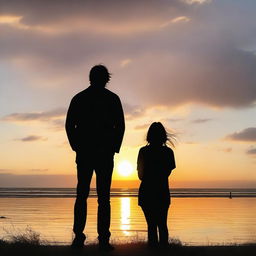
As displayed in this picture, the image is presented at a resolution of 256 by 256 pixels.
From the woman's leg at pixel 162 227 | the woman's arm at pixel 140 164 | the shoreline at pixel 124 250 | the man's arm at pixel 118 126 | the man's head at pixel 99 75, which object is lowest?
the shoreline at pixel 124 250

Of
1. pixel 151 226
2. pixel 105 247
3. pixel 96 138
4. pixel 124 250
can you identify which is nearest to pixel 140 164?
pixel 151 226

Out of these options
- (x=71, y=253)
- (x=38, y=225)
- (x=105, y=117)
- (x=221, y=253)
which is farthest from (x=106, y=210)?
(x=38, y=225)

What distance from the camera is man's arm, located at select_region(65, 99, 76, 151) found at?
24.5ft

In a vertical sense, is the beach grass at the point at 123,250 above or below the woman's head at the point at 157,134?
below

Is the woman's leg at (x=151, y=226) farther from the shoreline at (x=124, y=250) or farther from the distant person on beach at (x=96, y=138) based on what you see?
the distant person on beach at (x=96, y=138)

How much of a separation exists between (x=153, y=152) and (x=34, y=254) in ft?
8.31

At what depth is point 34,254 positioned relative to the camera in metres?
7.31

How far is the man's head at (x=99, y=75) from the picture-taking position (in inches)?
301

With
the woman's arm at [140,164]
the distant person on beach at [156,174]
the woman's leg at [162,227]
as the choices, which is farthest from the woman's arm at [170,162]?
the woman's leg at [162,227]

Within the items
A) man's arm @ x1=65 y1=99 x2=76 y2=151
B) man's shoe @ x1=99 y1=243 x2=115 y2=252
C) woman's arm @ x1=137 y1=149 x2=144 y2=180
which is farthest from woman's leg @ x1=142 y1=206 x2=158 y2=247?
man's arm @ x1=65 y1=99 x2=76 y2=151

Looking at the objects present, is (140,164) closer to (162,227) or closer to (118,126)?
(162,227)

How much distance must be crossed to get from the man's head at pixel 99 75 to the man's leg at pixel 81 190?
1.18m

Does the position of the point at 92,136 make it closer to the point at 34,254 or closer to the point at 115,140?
the point at 115,140

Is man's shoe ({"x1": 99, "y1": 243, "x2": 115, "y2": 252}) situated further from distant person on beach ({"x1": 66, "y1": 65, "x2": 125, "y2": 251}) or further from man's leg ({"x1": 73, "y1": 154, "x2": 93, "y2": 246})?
man's leg ({"x1": 73, "y1": 154, "x2": 93, "y2": 246})
